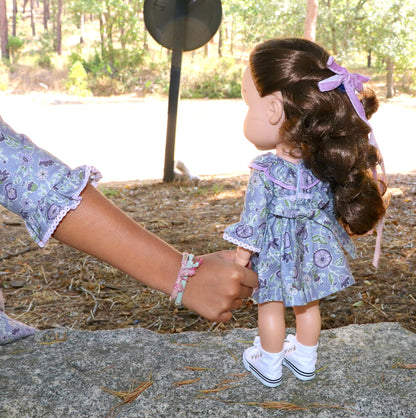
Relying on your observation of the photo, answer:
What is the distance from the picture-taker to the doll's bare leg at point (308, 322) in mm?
2029

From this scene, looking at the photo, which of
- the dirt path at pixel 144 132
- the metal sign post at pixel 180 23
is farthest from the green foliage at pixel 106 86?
the metal sign post at pixel 180 23

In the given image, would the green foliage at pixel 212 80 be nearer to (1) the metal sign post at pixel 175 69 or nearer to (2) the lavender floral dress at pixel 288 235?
(1) the metal sign post at pixel 175 69

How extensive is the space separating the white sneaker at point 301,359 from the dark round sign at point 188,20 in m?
3.89

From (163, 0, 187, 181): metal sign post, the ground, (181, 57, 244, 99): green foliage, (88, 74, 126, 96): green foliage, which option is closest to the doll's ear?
the ground

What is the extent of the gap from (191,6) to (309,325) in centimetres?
426

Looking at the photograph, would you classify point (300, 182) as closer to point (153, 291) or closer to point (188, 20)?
point (153, 291)

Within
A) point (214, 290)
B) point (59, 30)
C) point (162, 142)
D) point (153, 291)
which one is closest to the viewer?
point (214, 290)

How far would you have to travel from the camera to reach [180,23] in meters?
5.41

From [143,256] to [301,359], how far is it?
0.88 meters

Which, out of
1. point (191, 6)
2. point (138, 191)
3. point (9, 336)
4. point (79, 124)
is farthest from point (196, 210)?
point (79, 124)

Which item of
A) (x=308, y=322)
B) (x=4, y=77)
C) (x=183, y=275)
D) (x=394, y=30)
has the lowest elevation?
(x=4, y=77)

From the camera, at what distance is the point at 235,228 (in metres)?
1.94

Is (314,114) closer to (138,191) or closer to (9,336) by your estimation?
(9,336)

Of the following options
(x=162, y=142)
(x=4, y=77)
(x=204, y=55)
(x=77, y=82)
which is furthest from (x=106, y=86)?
(x=162, y=142)
